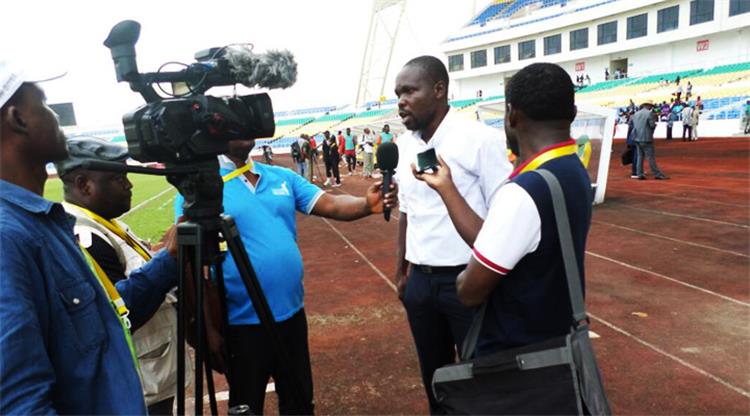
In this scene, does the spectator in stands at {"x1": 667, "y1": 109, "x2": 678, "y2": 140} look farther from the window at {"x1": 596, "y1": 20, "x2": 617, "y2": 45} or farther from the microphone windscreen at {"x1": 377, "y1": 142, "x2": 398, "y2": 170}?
the microphone windscreen at {"x1": 377, "y1": 142, "x2": 398, "y2": 170}

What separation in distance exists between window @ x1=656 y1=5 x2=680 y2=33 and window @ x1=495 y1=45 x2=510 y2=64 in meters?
13.3

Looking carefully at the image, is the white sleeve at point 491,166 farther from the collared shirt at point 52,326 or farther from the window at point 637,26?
the window at point 637,26

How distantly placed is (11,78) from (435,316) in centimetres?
187

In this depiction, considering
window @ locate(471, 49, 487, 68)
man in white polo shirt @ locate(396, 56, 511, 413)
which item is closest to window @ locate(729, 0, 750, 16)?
window @ locate(471, 49, 487, 68)

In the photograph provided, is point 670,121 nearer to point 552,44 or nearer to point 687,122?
point 687,122

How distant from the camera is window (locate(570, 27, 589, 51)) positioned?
131 ft

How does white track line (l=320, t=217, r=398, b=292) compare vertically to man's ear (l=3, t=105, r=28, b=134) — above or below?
below

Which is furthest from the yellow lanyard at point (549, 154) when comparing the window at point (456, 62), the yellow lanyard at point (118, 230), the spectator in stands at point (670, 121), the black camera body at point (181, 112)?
the window at point (456, 62)

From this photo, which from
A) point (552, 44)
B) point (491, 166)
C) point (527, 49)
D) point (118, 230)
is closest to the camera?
point (118, 230)

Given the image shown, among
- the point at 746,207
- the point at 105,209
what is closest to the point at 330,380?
the point at 105,209

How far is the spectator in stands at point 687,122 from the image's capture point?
22.1 m

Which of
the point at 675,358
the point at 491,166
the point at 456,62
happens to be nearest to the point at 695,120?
the point at 675,358

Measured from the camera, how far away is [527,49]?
4447 cm

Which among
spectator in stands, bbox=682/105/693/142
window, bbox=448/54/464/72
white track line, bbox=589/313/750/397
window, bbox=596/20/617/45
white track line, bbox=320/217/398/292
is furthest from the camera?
window, bbox=448/54/464/72
